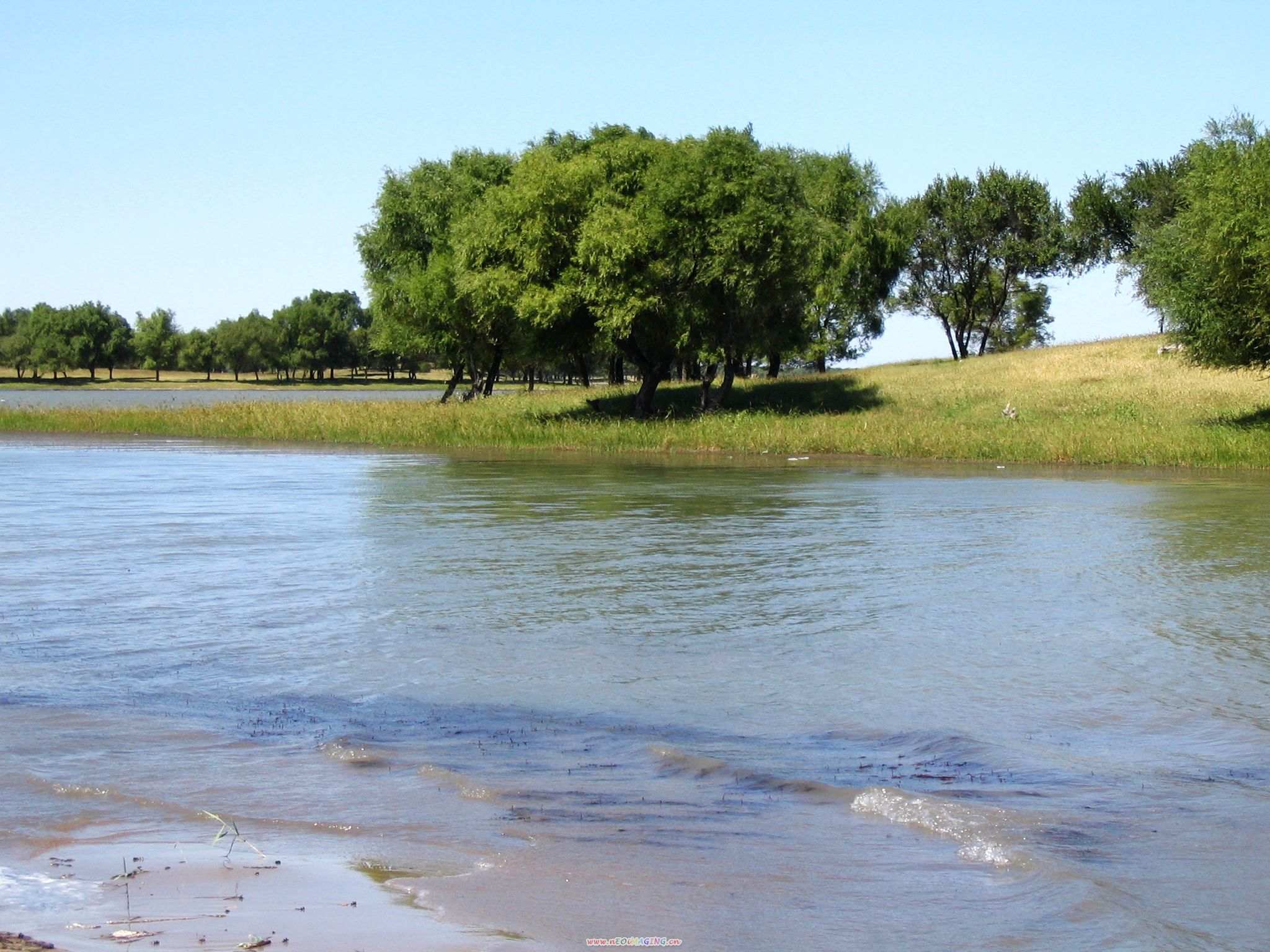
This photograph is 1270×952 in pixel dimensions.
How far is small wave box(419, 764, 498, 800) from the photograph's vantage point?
342 inches

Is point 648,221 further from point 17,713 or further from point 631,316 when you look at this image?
point 17,713

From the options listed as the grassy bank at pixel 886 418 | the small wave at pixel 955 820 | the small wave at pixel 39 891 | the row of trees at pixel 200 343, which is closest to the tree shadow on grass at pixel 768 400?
the grassy bank at pixel 886 418

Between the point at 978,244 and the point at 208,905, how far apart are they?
271 ft

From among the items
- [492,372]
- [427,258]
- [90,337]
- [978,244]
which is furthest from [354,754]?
[90,337]

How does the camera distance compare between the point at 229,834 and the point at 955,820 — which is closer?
the point at 229,834

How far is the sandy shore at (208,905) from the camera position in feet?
19.7

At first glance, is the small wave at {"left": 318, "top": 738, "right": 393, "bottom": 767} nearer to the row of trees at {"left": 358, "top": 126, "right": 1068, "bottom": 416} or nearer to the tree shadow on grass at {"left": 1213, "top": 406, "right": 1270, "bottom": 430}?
the tree shadow on grass at {"left": 1213, "top": 406, "right": 1270, "bottom": 430}

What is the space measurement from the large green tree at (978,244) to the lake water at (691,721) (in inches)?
2414

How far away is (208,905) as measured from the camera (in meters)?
6.48

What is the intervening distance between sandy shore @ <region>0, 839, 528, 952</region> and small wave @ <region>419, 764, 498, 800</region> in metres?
1.46

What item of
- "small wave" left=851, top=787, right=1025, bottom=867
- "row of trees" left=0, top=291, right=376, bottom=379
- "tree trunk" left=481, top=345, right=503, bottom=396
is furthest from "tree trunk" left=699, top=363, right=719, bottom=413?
"row of trees" left=0, top=291, right=376, bottom=379

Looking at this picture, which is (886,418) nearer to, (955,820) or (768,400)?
(768,400)

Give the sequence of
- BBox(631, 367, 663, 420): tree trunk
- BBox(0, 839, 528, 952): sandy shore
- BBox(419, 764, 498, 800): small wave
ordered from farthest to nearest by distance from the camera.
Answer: BBox(631, 367, 663, 420): tree trunk
BBox(419, 764, 498, 800): small wave
BBox(0, 839, 528, 952): sandy shore

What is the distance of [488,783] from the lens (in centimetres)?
896
